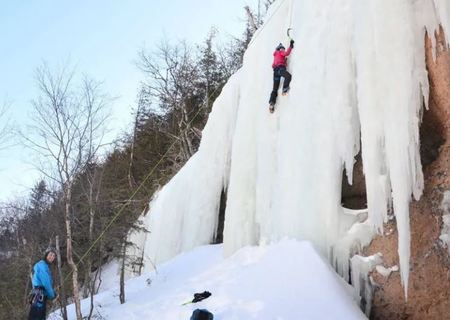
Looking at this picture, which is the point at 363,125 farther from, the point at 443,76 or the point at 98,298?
the point at 98,298

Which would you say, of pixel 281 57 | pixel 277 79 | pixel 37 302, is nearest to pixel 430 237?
pixel 277 79

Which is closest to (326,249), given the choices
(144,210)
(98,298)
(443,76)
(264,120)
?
(443,76)

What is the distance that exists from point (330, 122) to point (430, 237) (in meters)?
1.70

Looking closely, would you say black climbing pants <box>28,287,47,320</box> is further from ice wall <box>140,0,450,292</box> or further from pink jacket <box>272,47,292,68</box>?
pink jacket <box>272,47,292,68</box>

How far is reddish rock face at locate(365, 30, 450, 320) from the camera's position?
4.27 m

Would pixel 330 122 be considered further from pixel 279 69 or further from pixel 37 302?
pixel 37 302

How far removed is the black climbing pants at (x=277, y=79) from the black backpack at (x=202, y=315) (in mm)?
3466

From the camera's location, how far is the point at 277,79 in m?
6.61

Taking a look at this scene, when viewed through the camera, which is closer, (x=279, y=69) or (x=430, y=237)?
(x=430, y=237)

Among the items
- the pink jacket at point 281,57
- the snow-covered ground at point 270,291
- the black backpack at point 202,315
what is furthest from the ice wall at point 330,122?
the black backpack at point 202,315

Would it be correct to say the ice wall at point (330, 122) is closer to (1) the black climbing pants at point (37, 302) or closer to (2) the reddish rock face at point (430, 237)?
(2) the reddish rock face at point (430, 237)

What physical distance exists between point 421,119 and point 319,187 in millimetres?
1419

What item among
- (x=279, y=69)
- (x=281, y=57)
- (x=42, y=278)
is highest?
(x=281, y=57)

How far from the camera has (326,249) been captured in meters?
5.00
